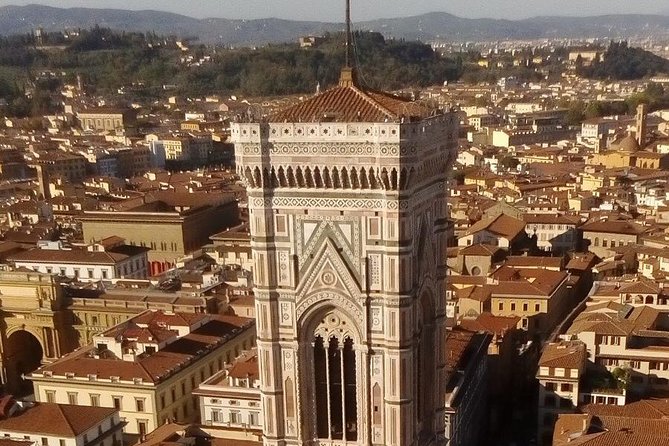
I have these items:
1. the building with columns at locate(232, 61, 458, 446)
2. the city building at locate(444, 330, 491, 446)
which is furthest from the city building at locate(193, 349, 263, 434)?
the building with columns at locate(232, 61, 458, 446)

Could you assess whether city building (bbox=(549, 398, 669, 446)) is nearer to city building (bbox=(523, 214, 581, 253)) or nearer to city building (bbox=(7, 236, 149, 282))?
city building (bbox=(523, 214, 581, 253))

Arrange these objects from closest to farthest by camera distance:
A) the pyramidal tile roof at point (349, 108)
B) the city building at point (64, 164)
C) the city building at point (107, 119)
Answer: the pyramidal tile roof at point (349, 108) → the city building at point (64, 164) → the city building at point (107, 119)

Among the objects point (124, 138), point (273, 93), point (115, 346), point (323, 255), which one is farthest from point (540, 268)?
point (273, 93)

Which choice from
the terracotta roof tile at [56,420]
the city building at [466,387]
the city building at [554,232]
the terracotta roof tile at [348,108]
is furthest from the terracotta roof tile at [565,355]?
Answer: the city building at [554,232]

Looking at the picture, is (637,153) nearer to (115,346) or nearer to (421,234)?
(115,346)

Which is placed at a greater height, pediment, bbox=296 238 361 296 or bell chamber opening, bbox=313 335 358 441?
pediment, bbox=296 238 361 296

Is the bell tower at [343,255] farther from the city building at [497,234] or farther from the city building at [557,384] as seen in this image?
the city building at [497,234]
